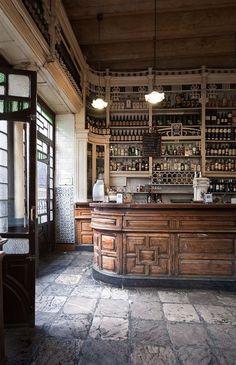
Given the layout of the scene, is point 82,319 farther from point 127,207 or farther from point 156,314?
point 127,207

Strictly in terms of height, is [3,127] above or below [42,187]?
above

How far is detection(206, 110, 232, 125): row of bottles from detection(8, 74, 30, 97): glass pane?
5144 millimetres

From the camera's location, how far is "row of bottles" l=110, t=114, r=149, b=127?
6.93 meters

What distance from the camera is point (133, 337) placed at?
250 cm

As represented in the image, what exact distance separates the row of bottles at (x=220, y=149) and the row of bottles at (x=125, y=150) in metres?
1.68

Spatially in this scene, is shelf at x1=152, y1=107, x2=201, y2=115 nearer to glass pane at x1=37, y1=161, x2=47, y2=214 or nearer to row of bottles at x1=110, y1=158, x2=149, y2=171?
row of bottles at x1=110, y1=158, x2=149, y2=171

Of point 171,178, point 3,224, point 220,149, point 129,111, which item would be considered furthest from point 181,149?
point 3,224

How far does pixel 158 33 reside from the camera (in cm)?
579

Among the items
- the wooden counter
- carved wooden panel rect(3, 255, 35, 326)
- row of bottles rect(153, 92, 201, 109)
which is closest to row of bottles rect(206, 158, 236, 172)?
row of bottles rect(153, 92, 201, 109)

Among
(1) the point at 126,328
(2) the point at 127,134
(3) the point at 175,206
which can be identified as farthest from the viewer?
(2) the point at 127,134

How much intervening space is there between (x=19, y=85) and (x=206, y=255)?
10.1 ft

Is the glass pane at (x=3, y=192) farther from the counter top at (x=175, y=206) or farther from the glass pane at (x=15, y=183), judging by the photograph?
the counter top at (x=175, y=206)

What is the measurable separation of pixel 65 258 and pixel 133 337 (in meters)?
3.34

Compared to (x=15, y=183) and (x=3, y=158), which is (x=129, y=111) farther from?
(x=15, y=183)
